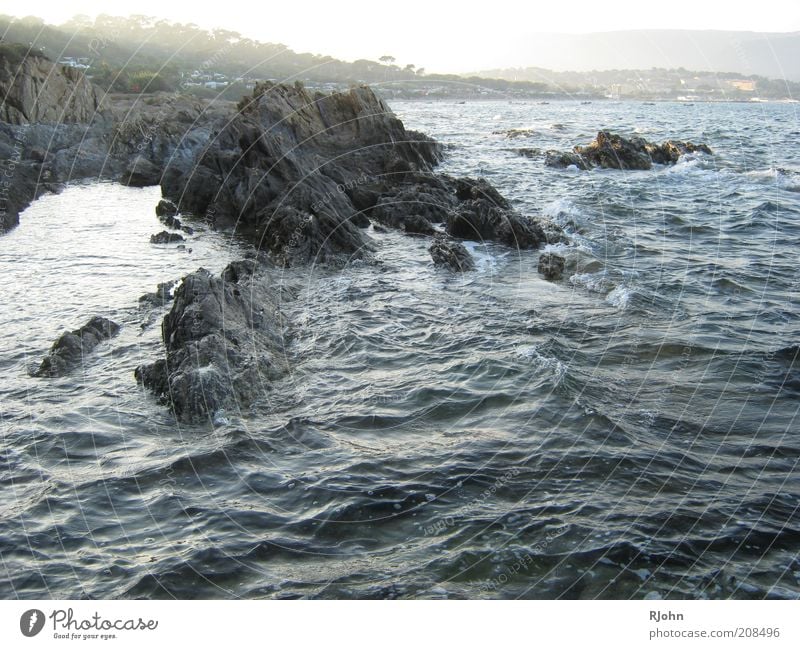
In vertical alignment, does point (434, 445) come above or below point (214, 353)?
below

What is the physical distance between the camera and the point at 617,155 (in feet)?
142

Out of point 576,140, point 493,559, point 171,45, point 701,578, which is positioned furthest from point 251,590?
point 171,45

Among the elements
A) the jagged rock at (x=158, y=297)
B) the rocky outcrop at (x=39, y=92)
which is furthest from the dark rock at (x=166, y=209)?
the rocky outcrop at (x=39, y=92)

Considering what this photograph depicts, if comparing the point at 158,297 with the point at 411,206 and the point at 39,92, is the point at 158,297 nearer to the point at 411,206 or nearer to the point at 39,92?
the point at 411,206

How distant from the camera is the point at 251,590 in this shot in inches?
298

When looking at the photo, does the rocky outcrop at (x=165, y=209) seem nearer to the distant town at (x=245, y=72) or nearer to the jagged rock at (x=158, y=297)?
the jagged rock at (x=158, y=297)

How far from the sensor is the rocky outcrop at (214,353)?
11.4 metres

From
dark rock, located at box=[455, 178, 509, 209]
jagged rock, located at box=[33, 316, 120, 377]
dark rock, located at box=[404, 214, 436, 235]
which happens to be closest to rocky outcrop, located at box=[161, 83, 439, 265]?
dark rock, located at box=[404, 214, 436, 235]

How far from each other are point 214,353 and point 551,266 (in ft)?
35.3

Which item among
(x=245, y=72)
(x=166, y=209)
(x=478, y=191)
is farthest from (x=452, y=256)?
(x=245, y=72)

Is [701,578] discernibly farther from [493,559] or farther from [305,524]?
[305,524]
